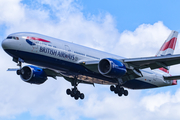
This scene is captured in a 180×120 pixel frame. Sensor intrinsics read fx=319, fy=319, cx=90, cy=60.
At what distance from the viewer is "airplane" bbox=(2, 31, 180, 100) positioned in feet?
101

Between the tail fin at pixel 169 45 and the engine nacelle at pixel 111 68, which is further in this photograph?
the tail fin at pixel 169 45

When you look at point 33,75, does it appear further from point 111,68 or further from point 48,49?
point 111,68

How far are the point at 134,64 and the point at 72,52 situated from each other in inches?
271

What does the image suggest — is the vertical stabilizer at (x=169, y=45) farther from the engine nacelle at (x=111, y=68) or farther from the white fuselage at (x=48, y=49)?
the engine nacelle at (x=111, y=68)

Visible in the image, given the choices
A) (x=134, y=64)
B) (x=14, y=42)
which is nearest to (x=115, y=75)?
(x=134, y=64)

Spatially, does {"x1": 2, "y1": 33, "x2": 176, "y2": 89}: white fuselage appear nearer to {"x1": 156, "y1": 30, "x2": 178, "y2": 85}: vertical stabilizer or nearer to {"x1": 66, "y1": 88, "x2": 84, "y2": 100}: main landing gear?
{"x1": 66, "y1": 88, "x2": 84, "y2": 100}: main landing gear

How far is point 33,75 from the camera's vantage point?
37250 millimetres

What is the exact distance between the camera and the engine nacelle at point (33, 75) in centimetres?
3734

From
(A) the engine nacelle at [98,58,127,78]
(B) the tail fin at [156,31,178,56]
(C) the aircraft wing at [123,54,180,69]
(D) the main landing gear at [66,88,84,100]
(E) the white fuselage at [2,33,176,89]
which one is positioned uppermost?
(B) the tail fin at [156,31,178,56]

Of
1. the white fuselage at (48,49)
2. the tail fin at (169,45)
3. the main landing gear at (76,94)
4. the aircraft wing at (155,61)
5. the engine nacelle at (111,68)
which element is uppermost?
the tail fin at (169,45)

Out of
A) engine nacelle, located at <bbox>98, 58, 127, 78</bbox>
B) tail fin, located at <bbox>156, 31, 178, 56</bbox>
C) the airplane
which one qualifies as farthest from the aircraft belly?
tail fin, located at <bbox>156, 31, 178, 56</bbox>

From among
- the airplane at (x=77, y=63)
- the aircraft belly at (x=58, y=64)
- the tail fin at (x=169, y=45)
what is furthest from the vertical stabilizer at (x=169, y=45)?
the aircraft belly at (x=58, y=64)

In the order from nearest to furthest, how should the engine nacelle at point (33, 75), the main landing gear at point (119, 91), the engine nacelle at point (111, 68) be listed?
the engine nacelle at point (111, 68)
the engine nacelle at point (33, 75)
the main landing gear at point (119, 91)

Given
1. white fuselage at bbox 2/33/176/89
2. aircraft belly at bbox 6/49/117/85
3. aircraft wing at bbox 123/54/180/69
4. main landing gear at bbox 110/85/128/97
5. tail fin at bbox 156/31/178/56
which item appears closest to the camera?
white fuselage at bbox 2/33/176/89
